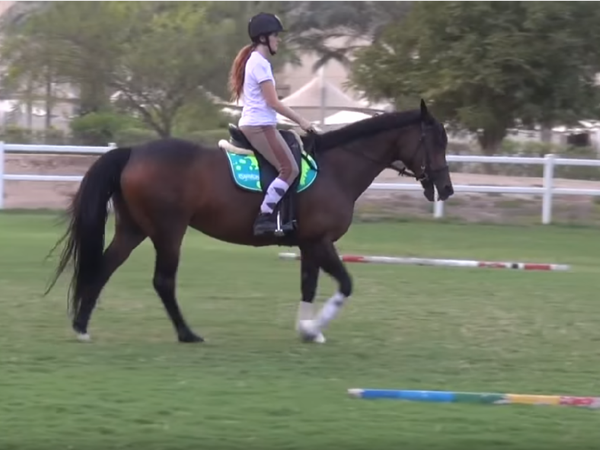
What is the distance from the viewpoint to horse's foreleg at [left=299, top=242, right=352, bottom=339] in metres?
9.30

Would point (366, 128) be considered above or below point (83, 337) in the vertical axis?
above

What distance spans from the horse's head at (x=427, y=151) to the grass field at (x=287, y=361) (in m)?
1.37

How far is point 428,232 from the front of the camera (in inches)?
792

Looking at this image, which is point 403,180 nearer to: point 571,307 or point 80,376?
point 571,307

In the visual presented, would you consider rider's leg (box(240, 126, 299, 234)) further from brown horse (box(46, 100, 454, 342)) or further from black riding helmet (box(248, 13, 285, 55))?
black riding helmet (box(248, 13, 285, 55))

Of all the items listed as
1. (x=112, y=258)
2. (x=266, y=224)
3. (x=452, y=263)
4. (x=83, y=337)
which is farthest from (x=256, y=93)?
(x=452, y=263)

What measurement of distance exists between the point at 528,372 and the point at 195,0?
29902 mm

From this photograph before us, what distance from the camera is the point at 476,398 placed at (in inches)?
273

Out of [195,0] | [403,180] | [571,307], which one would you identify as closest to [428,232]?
[403,180]

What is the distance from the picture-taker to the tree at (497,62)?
26438 mm

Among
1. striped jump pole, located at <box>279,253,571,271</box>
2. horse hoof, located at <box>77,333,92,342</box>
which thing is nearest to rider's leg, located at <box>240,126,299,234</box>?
horse hoof, located at <box>77,333,92,342</box>

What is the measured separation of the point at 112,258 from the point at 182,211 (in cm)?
73

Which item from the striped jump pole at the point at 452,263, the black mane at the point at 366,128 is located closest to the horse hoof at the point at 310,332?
the black mane at the point at 366,128

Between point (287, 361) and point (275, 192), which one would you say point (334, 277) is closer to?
point (275, 192)
